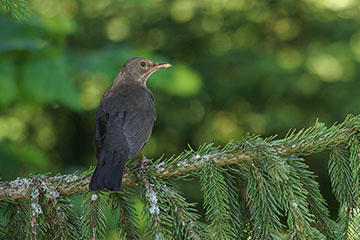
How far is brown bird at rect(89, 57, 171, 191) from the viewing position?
6.84ft

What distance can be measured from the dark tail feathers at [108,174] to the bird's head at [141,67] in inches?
53.1

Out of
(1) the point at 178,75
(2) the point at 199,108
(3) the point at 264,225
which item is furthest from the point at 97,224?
(2) the point at 199,108

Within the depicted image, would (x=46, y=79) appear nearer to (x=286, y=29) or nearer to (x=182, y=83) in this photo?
(x=182, y=83)

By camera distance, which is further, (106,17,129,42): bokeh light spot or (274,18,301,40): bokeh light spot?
(274,18,301,40): bokeh light spot

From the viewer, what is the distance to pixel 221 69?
6.89 m

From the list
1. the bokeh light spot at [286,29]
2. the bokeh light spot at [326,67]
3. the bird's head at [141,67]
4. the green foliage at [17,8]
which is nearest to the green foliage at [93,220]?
the green foliage at [17,8]

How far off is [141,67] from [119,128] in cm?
109

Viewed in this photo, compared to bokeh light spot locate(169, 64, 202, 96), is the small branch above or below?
above

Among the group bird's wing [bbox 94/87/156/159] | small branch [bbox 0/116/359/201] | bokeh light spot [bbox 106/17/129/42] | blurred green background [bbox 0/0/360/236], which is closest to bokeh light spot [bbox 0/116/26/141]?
blurred green background [bbox 0/0/360/236]

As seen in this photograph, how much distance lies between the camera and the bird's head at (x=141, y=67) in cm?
362

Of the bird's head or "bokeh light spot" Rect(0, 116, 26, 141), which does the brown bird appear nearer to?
the bird's head

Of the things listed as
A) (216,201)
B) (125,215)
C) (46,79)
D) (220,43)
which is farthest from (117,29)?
(216,201)

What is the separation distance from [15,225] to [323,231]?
128 cm

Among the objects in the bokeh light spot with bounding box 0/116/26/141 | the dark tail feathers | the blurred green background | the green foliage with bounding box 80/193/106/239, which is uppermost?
the dark tail feathers
